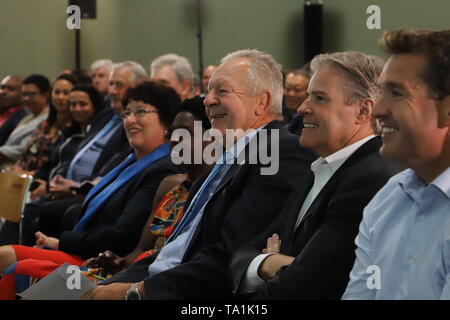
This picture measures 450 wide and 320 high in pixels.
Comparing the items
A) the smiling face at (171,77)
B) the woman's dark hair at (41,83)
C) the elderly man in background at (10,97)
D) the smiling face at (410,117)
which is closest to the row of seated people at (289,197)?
the smiling face at (410,117)

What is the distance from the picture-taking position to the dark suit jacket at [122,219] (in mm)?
3072

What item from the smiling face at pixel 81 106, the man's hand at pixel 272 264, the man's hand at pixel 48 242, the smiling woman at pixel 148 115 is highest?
the smiling woman at pixel 148 115

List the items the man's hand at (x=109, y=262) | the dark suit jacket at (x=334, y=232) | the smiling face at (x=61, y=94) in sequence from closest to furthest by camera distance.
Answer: the dark suit jacket at (x=334, y=232), the man's hand at (x=109, y=262), the smiling face at (x=61, y=94)

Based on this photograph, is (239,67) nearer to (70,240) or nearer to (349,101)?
(349,101)

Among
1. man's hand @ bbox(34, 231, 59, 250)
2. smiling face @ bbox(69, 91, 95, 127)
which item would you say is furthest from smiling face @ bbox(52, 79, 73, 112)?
man's hand @ bbox(34, 231, 59, 250)

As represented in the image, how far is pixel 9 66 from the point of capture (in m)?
7.90

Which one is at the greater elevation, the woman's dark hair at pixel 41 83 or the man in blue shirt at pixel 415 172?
the man in blue shirt at pixel 415 172

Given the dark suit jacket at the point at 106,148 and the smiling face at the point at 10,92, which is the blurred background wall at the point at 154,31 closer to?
the smiling face at the point at 10,92

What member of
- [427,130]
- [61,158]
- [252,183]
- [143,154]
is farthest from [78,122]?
[427,130]

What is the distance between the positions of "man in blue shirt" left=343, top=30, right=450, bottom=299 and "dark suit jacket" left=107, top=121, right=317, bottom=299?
26.0 inches

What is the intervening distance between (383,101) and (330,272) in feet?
1.59

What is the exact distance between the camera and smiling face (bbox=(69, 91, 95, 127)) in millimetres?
5055

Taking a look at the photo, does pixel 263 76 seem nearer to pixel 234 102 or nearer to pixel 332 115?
pixel 234 102

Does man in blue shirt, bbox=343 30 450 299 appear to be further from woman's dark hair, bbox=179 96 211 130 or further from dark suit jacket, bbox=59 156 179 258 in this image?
dark suit jacket, bbox=59 156 179 258
